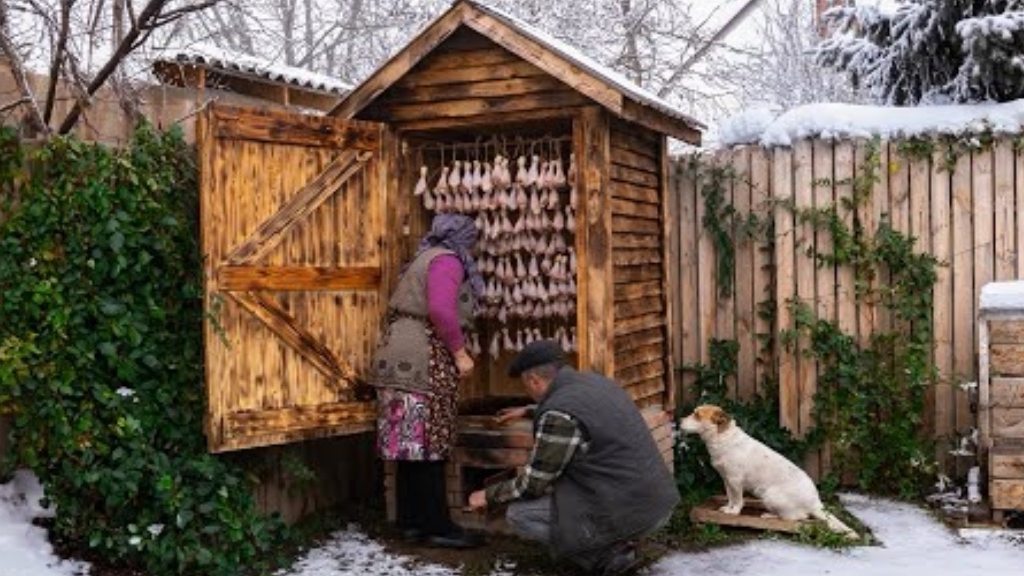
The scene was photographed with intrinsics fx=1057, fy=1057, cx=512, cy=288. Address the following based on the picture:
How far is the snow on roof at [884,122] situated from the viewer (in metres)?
7.57

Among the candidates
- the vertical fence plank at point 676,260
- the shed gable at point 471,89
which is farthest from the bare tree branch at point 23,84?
the vertical fence plank at point 676,260

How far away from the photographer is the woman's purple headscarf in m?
6.72

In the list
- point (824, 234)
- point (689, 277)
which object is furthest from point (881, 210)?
point (689, 277)

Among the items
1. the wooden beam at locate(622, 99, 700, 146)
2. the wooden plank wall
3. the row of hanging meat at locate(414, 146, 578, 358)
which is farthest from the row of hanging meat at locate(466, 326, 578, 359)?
the wooden beam at locate(622, 99, 700, 146)

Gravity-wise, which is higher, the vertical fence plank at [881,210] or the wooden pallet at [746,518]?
the vertical fence plank at [881,210]

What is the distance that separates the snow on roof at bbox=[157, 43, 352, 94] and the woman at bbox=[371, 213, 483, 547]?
289 centimetres

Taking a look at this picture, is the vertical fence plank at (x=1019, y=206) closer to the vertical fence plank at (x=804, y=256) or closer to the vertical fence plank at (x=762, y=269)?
the vertical fence plank at (x=804, y=256)

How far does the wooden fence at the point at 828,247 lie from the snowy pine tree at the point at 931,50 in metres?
0.98

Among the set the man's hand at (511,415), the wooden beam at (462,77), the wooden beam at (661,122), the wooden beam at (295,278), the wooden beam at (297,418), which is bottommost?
the man's hand at (511,415)

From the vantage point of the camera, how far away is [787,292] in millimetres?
7965

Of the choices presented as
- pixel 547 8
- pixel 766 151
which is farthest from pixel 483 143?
pixel 547 8

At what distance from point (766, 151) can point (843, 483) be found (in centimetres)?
258

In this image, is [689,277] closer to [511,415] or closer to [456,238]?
[511,415]

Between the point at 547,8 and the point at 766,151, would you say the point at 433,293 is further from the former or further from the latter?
the point at 547,8
